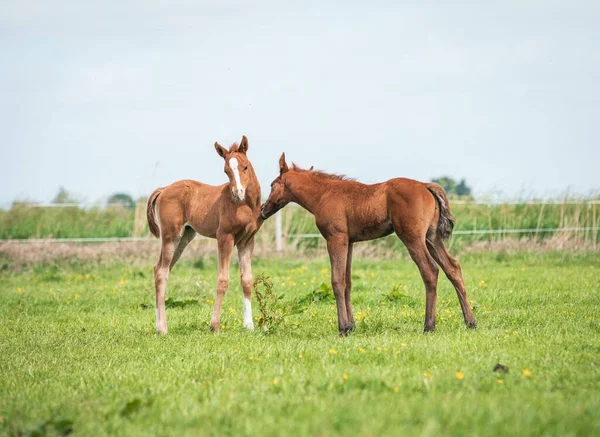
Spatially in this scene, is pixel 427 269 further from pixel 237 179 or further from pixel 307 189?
pixel 237 179

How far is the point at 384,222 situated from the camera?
29.7 feet

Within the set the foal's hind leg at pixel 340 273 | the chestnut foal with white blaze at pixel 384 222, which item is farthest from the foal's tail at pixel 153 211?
the foal's hind leg at pixel 340 273

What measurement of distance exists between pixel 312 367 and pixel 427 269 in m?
2.41

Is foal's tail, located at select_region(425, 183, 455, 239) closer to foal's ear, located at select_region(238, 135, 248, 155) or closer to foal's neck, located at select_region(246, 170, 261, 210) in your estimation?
foal's neck, located at select_region(246, 170, 261, 210)

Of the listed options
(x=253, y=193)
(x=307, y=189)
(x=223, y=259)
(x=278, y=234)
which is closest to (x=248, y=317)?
(x=223, y=259)

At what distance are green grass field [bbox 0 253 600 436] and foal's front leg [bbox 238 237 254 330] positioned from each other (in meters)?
0.26

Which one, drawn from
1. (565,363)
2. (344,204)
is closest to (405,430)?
(565,363)

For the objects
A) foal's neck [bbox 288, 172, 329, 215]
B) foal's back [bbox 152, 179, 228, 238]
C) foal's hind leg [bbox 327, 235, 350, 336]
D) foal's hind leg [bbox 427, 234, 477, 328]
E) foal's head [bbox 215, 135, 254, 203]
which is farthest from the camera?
foal's back [bbox 152, 179, 228, 238]

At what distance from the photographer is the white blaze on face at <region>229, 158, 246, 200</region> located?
977 centimetres

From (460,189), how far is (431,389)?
2343 cm

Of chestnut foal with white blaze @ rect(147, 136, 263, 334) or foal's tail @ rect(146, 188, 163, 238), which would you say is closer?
chestnut foal with white blaze @ rect(147, 136, 263, 334)

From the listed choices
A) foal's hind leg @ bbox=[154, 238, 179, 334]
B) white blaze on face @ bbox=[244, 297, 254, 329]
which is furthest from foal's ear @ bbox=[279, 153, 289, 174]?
foal's hind leg @ bbox=[154, 238, 179, 334]

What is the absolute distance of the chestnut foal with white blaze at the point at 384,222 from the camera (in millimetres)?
8820

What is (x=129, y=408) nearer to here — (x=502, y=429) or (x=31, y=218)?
(x=502, y=429)
